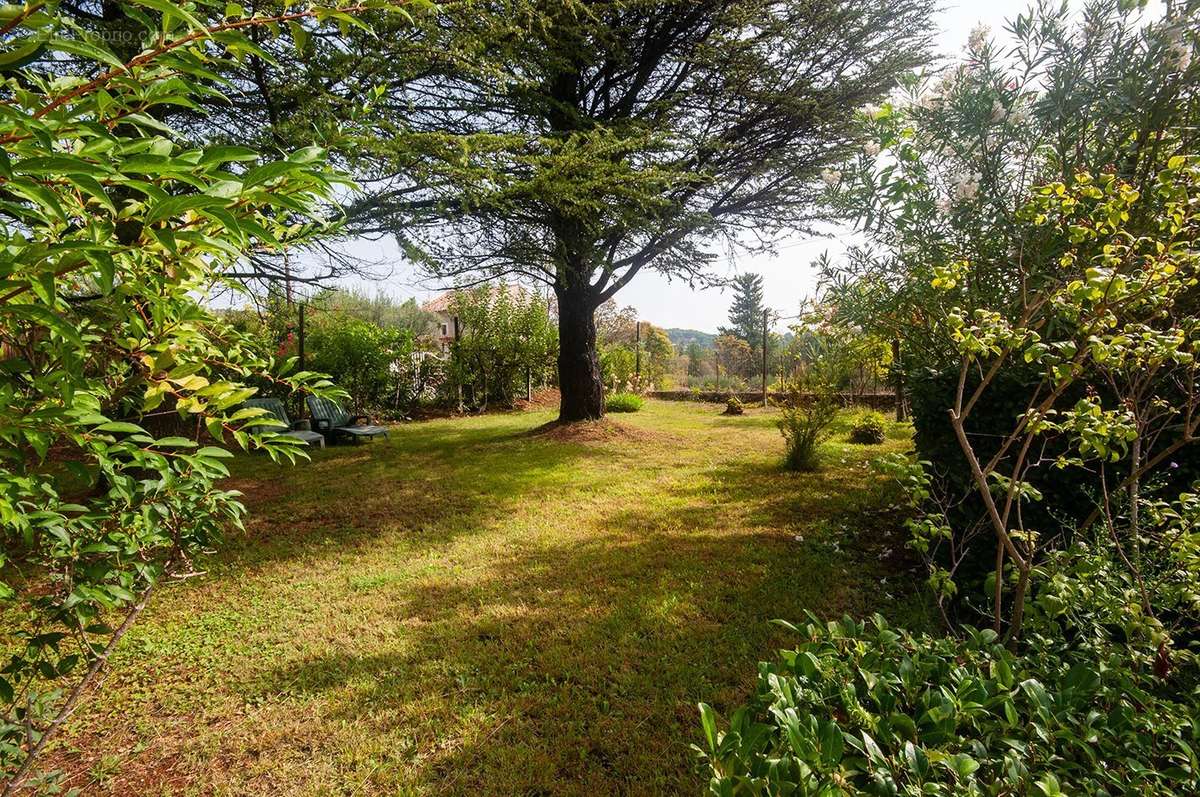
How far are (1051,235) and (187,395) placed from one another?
3795mm

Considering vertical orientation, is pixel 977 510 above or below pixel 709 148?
below

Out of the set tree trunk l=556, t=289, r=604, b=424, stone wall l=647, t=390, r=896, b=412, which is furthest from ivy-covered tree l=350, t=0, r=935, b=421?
stone wall l=647, t=390, r=896, b=412

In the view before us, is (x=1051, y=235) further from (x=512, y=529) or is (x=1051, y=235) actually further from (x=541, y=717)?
(x=512, y=529)

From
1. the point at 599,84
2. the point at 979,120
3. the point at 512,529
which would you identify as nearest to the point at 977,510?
the point at 979,120

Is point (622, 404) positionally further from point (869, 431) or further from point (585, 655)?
point (585, 655)

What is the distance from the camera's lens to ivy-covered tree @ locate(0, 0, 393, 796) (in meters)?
0.74

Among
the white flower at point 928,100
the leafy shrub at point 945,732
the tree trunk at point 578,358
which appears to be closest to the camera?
the leafy shrub at point 945,732

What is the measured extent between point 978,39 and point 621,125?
16.5 feet

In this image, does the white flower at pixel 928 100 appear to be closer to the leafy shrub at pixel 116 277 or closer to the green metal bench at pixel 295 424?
the leafy shrub at pixel 116 277

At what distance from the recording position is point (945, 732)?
1.14 m

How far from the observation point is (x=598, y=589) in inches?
144

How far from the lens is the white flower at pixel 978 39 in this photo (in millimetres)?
2809

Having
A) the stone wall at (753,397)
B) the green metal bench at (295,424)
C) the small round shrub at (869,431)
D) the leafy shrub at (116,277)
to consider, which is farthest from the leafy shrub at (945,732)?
the stone wall at (753,397)

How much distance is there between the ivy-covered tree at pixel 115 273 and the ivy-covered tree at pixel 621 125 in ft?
11.6
